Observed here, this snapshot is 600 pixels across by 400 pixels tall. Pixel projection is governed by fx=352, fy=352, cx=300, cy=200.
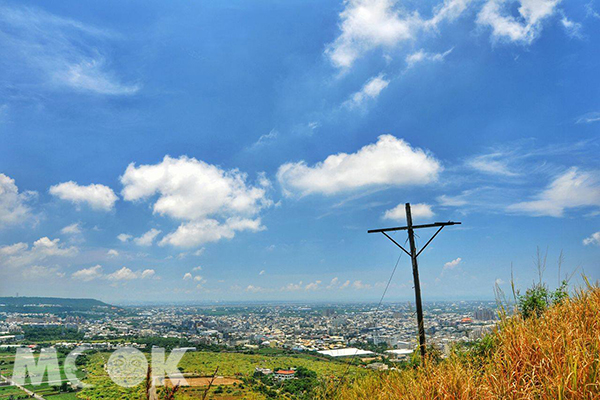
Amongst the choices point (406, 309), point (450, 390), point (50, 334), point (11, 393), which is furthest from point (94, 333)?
point (450, 390)

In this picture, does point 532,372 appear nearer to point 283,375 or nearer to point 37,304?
point 283,375

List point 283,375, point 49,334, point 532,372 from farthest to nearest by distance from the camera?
point 49,334
point 283,375
point 532,372

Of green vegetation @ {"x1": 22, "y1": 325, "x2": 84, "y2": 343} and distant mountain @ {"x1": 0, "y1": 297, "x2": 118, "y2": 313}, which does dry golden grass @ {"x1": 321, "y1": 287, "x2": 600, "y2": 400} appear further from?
distant mountain @ {"x1": 0, "y1": 297, "x2": 118, "y2": 313}

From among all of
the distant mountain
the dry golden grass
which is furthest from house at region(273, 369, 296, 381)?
the distant mountain

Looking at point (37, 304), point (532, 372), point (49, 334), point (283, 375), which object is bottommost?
point (49, 334)

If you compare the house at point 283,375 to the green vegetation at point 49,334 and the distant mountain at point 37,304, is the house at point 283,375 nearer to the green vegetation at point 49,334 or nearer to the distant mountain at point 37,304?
the green vegetation at point 49,334

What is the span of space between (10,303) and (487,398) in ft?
219

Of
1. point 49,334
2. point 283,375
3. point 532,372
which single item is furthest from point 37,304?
point 532,372

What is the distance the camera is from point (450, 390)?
360cm

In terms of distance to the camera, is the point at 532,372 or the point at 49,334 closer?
the point at 532,372

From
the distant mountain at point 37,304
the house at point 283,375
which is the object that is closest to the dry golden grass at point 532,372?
the house at point 283,375

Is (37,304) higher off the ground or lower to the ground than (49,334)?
higher

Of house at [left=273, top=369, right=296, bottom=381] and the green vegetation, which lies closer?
house at [left=273, top=369, right=296, bottom=381]

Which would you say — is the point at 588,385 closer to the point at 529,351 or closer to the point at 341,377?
the point at 529,351
